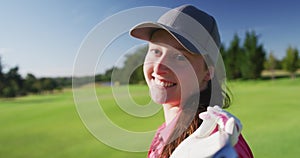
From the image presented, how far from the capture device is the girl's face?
0.68 metres

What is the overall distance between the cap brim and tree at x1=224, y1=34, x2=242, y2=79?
15.9 metres

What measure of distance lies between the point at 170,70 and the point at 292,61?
59.2ft

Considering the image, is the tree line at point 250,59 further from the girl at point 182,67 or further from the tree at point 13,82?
the girl at point 182,67

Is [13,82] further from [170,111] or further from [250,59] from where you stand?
[170,111]

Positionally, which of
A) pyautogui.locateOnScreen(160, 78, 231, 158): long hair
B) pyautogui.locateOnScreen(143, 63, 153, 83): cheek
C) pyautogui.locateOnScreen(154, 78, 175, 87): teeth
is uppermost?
pyautogui.locateOnScreen(143, 63, 153, 83): cheek

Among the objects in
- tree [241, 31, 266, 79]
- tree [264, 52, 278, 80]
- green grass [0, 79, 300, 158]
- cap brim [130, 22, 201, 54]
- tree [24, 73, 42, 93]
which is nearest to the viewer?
cap brim [130, 22, 201, 54]

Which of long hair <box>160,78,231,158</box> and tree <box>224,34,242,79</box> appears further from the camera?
tree <box>224,34,242,79</box>

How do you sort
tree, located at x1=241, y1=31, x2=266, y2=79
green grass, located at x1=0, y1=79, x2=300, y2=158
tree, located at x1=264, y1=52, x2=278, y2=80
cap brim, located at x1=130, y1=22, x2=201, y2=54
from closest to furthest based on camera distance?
cap brim, located at x1=130, y1=22, x2=201, y2=54, green grass, located at x1=0, y1=79, x2=300, y2=158, tree, located at x1=241, y1=31, x2=266, y2=79, tree, located at x1=264, y1=52, x2=278, y2=80

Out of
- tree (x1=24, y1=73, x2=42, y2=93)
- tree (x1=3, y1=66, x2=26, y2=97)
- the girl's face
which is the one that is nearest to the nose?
the girl's face

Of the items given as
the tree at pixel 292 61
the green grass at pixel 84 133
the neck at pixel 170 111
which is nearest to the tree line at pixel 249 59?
the tree at pixel 292 61

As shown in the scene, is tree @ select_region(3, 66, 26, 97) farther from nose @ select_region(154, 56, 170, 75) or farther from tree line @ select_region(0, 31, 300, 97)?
nose @ select_region(154, 56, 170, 75)

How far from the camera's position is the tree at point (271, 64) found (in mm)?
17603

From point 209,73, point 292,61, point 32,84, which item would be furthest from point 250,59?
point 209,73

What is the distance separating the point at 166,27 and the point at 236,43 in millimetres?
17133
